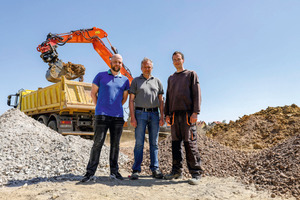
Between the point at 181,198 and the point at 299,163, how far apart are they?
2497mm

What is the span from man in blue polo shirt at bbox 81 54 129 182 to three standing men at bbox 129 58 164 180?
23cm

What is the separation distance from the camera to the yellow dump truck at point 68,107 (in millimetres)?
10133

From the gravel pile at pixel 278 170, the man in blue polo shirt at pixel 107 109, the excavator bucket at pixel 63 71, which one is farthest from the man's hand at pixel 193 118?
the excavator bucket at pixel 63 71

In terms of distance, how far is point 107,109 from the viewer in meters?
4.15

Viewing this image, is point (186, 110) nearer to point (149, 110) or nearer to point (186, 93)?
point (186, 93)

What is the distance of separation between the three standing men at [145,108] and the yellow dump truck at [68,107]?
6.29 metres

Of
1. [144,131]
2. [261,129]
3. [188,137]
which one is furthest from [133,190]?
[261,129]

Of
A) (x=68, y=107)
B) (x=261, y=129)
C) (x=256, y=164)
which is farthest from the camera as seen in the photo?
(x=261, y=129)

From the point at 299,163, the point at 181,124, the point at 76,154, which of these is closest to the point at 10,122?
the point at 76,154

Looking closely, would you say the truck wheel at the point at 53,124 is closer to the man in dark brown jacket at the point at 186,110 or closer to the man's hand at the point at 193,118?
the man in dark brown jacket at the point at 186,110

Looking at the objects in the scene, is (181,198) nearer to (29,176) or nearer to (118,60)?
(118,60)

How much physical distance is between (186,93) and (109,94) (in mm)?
1314

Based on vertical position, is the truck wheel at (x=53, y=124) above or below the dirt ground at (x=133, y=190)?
above

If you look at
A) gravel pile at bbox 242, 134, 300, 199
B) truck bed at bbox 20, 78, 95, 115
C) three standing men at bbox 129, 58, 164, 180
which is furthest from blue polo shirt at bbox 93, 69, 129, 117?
truck bed at bbox 20, 78, 95, 115
